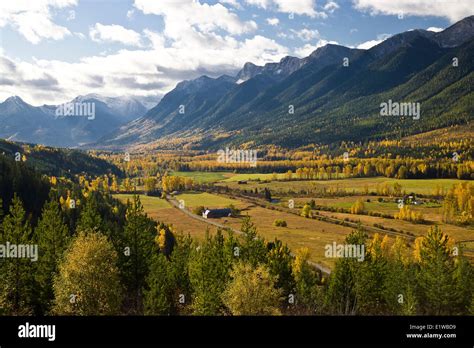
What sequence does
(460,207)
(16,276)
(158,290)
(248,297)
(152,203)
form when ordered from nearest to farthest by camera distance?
(16,276) < (248,297) < (158,290) < (460,207) < (152,203)

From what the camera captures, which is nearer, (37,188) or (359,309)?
(359,309)

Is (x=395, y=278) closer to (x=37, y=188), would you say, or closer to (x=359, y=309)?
(x=359, y=309)

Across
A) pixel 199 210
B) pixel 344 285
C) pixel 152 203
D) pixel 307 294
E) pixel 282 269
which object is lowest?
pixel 307 294

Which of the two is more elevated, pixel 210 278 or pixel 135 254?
pixel 135 254

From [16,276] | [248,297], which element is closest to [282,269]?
[248,297]

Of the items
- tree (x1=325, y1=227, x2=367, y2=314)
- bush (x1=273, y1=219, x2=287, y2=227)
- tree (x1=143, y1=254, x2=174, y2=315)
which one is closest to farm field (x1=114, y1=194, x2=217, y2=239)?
bush (x1=273, y1=219, x2=287, y2=227)

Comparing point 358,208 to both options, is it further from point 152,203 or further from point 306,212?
point 152,203
